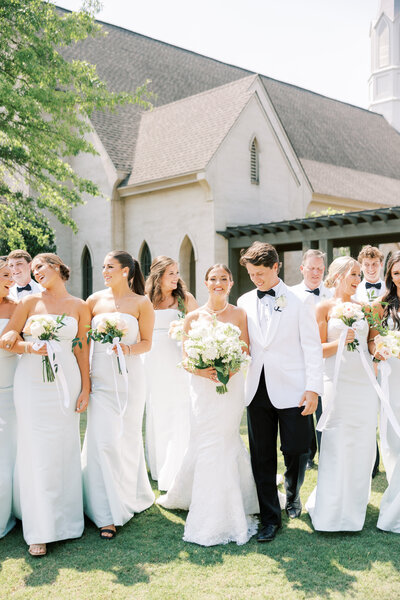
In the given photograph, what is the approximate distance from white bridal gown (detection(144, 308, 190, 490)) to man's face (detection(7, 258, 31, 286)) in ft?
7.68

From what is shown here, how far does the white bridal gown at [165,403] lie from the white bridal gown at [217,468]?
125cm

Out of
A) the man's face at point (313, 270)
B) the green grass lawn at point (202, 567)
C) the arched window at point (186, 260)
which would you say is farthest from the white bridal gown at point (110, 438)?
the arched window at point (186, 260)

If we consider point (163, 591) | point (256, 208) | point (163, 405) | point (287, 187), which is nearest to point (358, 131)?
point (287, 187)

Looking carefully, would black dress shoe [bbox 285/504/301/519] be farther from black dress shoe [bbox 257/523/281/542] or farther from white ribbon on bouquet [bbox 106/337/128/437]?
white ribbon on bouquet [bbox 106/337/128/437]

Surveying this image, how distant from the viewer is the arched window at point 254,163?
2347 centimetres

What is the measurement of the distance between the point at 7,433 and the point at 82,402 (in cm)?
79

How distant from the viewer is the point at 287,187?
25031 mm

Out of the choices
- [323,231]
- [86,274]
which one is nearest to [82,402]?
[323,231]

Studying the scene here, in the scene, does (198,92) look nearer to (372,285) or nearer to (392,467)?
(372,285)

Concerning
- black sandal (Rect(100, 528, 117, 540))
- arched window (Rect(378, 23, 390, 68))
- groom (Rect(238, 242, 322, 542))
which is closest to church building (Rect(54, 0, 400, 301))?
groom (Rect(238, 242, 322, 542))

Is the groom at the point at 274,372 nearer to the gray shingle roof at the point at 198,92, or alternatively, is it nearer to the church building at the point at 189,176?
the church building at the point at 189,176

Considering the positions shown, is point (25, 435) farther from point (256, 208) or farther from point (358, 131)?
point (358, 131)

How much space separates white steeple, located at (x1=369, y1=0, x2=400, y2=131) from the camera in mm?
61719

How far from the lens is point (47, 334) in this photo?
15.9 feet
